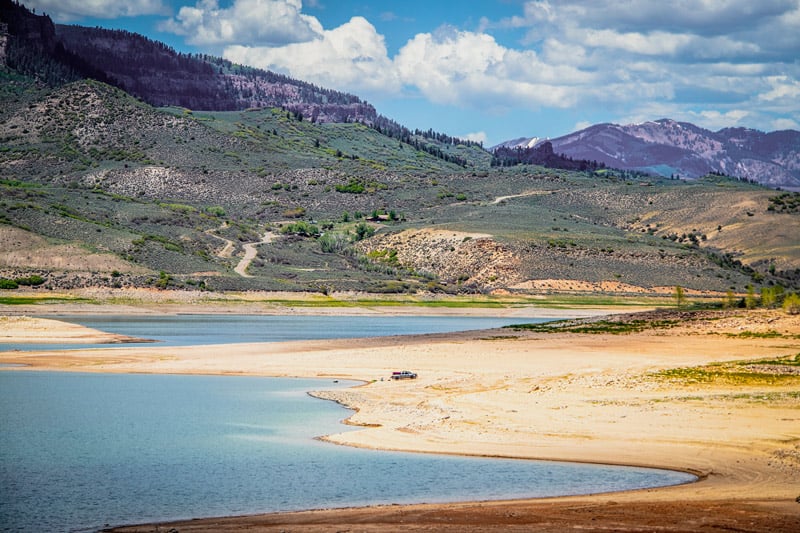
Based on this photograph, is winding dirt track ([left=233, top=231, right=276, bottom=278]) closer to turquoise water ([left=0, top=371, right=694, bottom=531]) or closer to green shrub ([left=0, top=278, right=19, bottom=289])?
green shrub ([left=0, top=278, right=19, bottom=289])

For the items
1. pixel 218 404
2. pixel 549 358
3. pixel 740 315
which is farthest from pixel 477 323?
pixel 218 404

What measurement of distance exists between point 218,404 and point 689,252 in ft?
408

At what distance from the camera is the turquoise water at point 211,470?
22250 mm

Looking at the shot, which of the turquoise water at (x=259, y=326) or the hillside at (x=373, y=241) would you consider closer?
the turquoise water at (x=259, y=326)

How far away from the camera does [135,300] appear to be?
10312 centimetres

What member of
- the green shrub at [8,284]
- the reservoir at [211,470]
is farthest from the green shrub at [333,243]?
the reservoir at [211,470]

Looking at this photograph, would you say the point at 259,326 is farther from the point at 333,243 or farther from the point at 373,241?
the point at 373,241

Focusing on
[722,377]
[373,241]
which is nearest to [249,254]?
[373,241]

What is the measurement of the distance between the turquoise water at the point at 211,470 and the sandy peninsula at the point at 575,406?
107 centimetres

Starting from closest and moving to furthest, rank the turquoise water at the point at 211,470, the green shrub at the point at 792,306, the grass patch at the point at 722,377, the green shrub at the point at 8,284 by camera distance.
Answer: the turquoise water at the point at 211,470 < the grass patch at the point at 722,377 < the green shrub at the point at 792,306 < the green shrub at the point at 8,284

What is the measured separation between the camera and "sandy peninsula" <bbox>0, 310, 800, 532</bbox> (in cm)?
2023

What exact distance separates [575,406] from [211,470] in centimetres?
1205

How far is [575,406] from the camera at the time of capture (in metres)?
32.6

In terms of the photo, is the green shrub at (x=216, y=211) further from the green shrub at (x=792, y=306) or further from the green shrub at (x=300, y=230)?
the green shrub at (x=792, y=306)
